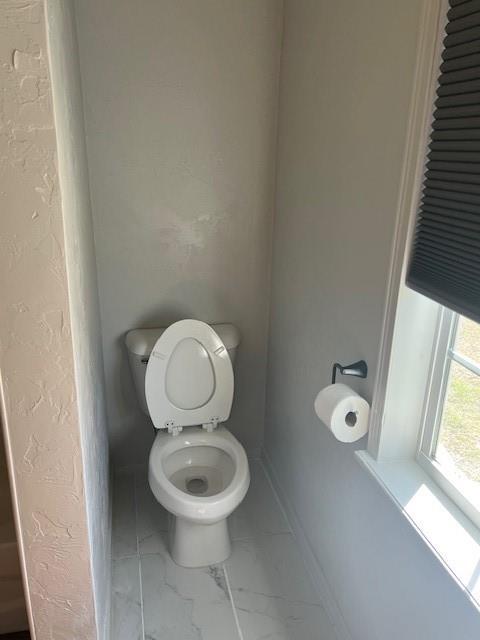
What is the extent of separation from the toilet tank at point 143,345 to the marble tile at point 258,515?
2.06 feet

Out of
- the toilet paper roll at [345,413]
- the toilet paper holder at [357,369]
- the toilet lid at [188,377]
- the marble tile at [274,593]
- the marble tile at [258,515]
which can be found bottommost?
the marble tile at [274,593]

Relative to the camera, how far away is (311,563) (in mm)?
1957

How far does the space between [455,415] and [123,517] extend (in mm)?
1567

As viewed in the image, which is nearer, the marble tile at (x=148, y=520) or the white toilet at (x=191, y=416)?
the white toilet at (x=191, y=416)

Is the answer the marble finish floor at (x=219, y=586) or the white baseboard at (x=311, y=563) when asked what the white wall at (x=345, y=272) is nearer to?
the white baseboard at (x=311, y=563)

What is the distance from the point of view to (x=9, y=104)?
3.22ft

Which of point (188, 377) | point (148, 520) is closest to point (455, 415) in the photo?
point (188, 377)

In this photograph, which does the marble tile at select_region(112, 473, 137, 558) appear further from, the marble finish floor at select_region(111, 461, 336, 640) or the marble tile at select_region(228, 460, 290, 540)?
the marble tile at select_region(228, 460, 290, 540)

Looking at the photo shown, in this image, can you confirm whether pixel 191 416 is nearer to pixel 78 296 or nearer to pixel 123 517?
pixel 123 517

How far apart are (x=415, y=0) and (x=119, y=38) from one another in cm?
119

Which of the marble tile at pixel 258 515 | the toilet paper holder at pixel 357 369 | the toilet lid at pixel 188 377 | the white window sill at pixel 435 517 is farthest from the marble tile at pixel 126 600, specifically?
the toilet paper holder at pixel 357 369

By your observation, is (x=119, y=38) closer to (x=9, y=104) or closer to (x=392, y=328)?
(x=9, y=104)

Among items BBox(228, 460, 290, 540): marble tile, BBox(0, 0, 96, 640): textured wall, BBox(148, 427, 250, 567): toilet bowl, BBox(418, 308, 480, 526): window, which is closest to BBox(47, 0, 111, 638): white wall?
BBox(0, 0, 96, 640): textured wall

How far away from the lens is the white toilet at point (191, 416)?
2002 millimetres
